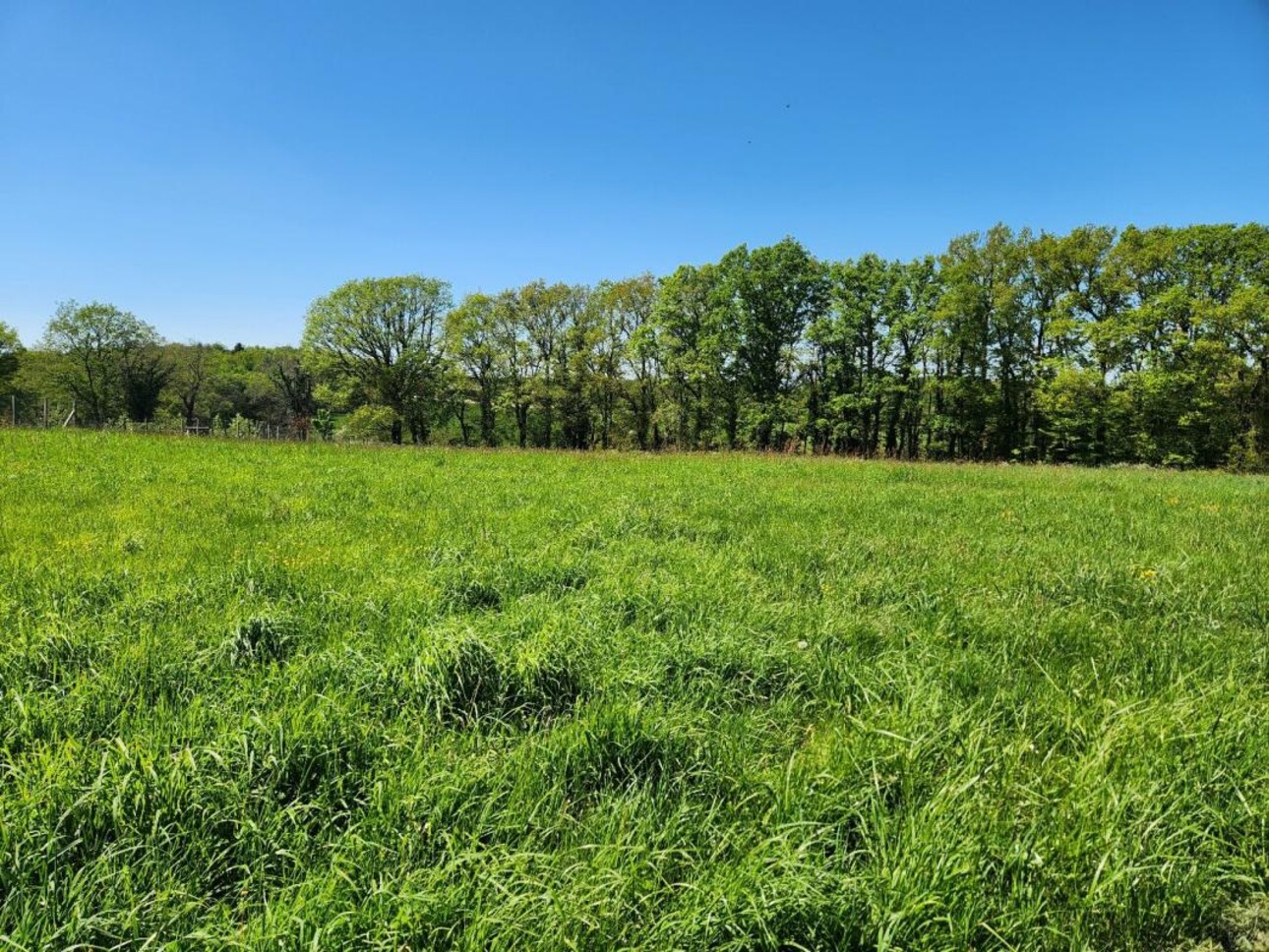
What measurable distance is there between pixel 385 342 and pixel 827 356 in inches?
1627

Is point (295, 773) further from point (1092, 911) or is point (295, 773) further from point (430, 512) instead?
point (430, 512)

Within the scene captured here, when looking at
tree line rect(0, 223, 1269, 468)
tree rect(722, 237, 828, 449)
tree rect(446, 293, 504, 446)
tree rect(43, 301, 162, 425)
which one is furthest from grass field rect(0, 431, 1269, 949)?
tree rect(43, 301, 162, 425)

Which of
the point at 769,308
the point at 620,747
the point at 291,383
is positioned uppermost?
the point at 769,308

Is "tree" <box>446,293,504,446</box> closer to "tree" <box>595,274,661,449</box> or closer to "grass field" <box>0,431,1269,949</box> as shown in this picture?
"tree" <box>595,274,661,449</box>

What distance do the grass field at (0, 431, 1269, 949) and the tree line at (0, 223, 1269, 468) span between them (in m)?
22.9

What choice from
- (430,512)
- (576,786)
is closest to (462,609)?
(576,786)

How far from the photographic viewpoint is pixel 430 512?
28.0ft

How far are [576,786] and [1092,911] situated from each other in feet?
6.08

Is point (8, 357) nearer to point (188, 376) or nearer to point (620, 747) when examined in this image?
point (188, 376)

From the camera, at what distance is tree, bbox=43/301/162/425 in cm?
6644

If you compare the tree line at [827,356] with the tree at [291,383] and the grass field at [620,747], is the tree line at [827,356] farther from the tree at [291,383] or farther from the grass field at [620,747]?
the grass field at [620,747]

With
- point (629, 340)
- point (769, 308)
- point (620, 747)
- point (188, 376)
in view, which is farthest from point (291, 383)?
point (620, 747)

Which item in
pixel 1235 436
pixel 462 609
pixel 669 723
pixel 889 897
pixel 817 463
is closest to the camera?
pixel 889 897

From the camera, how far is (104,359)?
68.5m
